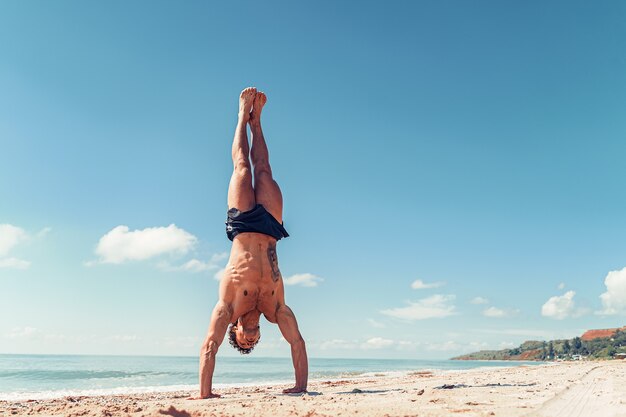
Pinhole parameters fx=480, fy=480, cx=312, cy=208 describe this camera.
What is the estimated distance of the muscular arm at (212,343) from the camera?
734 cm

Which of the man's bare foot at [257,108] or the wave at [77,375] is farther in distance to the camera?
the wave at [77,375]

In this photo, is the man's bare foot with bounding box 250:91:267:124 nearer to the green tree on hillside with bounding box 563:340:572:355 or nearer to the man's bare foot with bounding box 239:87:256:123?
the man's bare foot with bounding box 239:87:256:123

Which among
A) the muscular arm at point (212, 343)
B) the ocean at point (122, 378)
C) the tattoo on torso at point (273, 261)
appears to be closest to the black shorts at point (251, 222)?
the tattoo on torso at point (273, 261)

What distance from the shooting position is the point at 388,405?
5.89 metres

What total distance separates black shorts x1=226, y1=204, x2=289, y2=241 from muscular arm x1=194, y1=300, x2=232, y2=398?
127 centimetres

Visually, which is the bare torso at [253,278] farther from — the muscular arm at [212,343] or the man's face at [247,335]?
the man's face at [247,335]

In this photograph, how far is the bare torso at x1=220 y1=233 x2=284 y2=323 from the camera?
312 inches

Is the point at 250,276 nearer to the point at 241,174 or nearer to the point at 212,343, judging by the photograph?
the point at 212,343

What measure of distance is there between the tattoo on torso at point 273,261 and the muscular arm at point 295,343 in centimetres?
56

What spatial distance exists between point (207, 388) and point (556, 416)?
4.80 m

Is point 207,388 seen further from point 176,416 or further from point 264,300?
point 176,416

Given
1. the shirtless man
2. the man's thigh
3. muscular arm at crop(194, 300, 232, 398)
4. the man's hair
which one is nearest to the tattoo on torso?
the shirtless man

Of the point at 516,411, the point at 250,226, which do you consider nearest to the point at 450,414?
the point at 516,411

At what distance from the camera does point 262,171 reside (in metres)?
9.06
